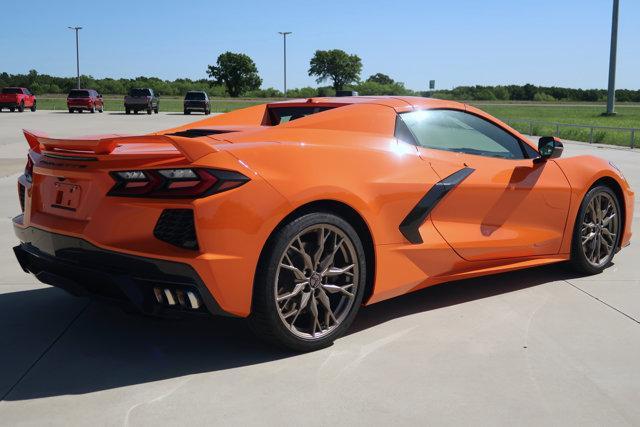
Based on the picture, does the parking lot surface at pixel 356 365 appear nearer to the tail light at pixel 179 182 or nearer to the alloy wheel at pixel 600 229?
the alloy wheel at pixel 600 229

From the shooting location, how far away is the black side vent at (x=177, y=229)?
3.59 meters

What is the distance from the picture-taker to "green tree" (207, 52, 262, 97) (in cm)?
13338

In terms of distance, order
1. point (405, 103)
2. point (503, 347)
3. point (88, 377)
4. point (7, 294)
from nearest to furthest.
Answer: point (88, 377)
point (503, 347)
point (405, 103)
point (7, 294)

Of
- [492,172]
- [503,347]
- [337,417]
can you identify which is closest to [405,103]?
[492,172]

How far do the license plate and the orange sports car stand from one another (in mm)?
11

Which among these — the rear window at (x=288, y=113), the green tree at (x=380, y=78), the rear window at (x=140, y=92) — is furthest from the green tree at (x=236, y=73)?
the rear window at (x=288, y=113)

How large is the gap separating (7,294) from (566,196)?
4.10m

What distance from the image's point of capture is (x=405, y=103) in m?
4.86

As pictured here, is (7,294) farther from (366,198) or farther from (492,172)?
(492,172)

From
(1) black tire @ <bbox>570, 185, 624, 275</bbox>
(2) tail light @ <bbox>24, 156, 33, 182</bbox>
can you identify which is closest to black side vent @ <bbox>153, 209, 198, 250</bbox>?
(2) tail light @ <bbox>24, 156, 33, 182</bbox>

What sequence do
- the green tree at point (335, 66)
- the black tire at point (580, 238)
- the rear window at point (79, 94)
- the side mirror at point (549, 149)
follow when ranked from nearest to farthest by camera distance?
the side mirror at point (549, 149), the black tire at point (580, 238), the rear window at point (79, 94), the green tree at point (335, 66)

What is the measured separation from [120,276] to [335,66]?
157 metres

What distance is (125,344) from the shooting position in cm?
424

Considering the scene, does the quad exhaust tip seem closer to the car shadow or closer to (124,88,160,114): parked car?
the car shadow
